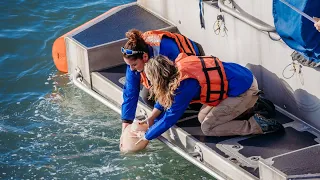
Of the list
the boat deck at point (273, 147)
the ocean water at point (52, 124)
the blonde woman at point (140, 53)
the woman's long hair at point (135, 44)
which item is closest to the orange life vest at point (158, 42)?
the blonde woman at point (140, 53)

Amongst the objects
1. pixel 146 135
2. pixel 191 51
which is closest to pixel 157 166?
pixel 146 135

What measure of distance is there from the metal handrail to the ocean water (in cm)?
150

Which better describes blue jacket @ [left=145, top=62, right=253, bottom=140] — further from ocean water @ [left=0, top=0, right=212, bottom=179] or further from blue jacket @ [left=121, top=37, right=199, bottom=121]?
ocean water @ [left=0, top=0, right=212, bottom=179]

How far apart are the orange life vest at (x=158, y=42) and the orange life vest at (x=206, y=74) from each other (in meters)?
0.38

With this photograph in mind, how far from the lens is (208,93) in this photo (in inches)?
309

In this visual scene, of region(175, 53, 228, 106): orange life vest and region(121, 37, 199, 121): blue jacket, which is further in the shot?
region(121, 37, 199, 121): blue jacket

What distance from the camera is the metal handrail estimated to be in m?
8.16

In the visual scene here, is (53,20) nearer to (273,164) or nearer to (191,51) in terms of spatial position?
(191,51)

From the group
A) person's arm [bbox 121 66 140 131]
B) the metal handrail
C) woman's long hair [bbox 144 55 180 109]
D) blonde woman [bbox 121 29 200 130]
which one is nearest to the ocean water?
person's arm [bbox 121 66 140 131]

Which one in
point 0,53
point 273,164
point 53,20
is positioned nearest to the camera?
point 273,164

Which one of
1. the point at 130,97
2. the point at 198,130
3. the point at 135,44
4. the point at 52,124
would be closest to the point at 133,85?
the point at 130,97

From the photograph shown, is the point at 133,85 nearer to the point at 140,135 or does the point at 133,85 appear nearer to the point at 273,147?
the point at 140,135

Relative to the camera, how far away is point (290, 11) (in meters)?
7.52

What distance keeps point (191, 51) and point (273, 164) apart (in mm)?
1756
